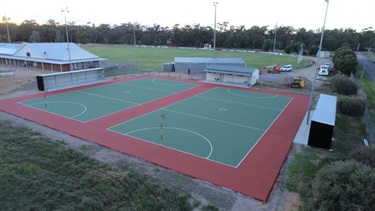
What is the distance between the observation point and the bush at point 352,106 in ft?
72.3

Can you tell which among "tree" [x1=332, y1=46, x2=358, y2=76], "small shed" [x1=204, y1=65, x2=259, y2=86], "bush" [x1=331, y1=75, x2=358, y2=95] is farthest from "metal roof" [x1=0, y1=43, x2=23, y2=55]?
"tree" [x1=332, y1=46, x2=358, y2=76]

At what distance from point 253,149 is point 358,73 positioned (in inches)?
1789

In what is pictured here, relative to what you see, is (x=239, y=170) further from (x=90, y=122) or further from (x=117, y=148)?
(x=90, y=122)

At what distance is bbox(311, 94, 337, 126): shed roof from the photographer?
51.3 ft

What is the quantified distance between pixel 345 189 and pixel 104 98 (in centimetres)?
2270

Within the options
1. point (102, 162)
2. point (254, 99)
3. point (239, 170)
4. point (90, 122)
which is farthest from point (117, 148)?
point (254, 99)

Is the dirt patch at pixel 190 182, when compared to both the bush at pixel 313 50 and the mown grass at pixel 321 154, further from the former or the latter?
the bush at pixel 313 50

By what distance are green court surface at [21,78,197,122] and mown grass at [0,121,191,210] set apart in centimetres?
678

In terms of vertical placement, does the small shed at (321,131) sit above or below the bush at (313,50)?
below

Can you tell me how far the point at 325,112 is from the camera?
17297 mm

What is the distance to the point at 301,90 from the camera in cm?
3259

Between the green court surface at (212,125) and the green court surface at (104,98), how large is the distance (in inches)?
145

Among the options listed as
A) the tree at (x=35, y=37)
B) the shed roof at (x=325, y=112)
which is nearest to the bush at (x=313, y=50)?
the shed roof at (x=325, y=112)

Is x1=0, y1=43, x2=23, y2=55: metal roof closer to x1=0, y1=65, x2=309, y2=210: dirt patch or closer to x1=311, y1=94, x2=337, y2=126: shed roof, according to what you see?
x1=0, y1=65, x2=309, y2=210: dirt patch
